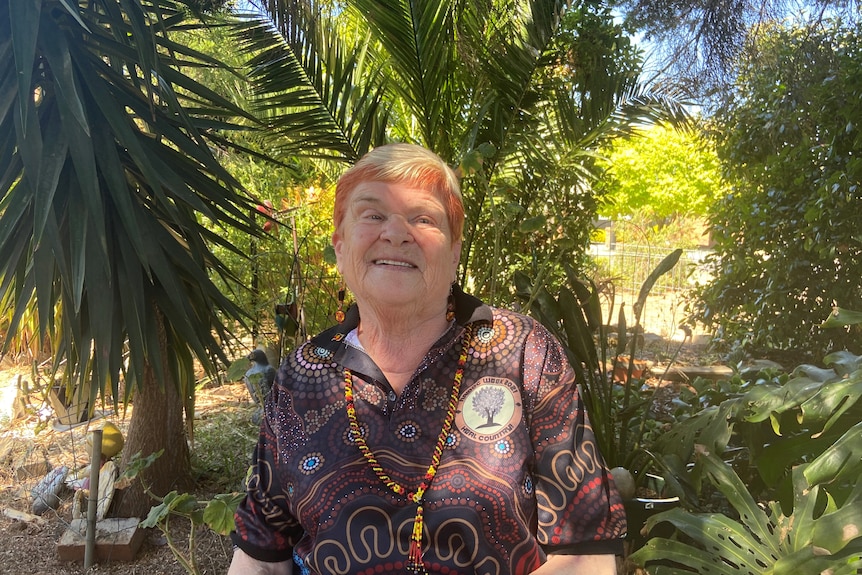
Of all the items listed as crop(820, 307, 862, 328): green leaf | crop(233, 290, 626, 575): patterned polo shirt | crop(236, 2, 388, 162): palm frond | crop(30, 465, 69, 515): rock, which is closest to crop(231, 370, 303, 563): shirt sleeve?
crop(233, 290, 626, 575): patterned polo shirt

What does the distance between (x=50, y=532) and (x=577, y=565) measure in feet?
8.99

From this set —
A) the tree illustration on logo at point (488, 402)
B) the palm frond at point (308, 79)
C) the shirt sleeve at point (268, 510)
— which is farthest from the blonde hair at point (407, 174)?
the palm frond at point (308, 79)

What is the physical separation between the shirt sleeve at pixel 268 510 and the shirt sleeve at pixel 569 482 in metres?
0.56

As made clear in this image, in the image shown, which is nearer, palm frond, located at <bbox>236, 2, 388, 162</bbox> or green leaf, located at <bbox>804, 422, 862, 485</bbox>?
green leaf, located at <bbox>804, 422, 862, 485</bbox>

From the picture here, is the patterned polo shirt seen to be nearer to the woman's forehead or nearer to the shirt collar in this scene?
the shirt collar

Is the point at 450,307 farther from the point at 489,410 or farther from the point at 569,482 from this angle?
the point at 569,482

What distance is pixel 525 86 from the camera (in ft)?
10.2

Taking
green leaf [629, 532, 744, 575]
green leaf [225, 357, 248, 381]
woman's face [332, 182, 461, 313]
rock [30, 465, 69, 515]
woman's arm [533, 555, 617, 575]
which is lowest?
rock [30, 465, 69, 515]

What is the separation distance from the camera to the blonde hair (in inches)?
52.4

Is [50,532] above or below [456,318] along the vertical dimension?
below

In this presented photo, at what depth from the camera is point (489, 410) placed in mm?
1278

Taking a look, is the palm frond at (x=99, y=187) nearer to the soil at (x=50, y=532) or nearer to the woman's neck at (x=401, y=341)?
the soil at (x=50, y=532)

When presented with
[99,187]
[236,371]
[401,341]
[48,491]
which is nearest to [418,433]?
[401,341]

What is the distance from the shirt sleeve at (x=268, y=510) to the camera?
134 centimetres
